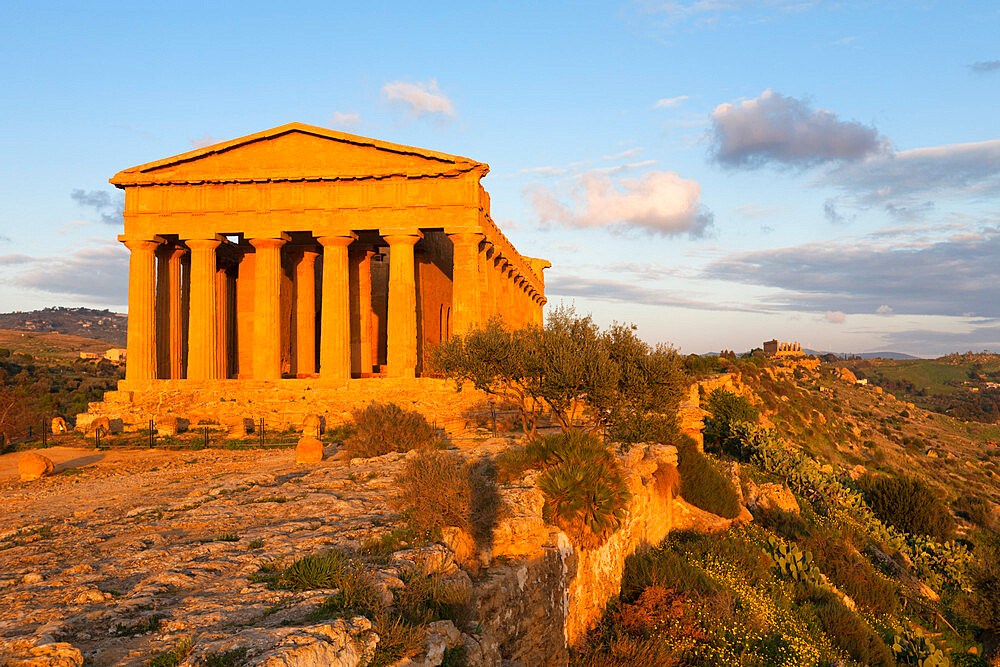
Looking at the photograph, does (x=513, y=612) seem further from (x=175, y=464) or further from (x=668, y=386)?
(x=175, y=464)

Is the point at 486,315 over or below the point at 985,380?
over

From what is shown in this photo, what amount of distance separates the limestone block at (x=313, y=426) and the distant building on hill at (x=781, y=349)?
9194 centimetres

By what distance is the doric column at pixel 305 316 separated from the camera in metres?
34.2

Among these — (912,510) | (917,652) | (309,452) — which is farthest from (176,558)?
(912,510)

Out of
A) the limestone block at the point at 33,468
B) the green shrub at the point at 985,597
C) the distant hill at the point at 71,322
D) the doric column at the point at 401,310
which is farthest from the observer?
the distant hill at the point at 71,322

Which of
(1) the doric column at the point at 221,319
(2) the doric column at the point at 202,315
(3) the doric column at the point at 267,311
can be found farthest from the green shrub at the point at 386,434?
(1) the doric column at the point at 221,319

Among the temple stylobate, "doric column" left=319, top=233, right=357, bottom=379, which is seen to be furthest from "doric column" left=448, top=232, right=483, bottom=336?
"doric column" left=319, top=233, right=357, bottom=379

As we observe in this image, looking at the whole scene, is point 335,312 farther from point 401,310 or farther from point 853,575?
point 853,575

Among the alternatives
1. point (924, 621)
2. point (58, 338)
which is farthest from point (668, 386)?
point (58, 338)

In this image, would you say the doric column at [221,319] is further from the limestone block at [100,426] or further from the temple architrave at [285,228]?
the limestone block at [100,426]

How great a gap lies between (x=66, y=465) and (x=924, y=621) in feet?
76.5

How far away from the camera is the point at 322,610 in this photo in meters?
5.47

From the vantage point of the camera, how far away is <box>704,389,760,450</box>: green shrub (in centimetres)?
3067

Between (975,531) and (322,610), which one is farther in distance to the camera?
(975,531)
